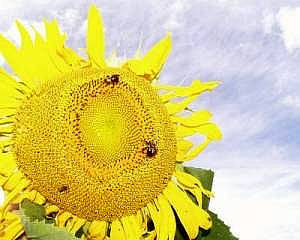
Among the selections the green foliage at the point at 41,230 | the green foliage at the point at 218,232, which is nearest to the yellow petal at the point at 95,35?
the green foliage at the point at 41,230

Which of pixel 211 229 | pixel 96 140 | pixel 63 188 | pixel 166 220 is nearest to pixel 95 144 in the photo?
pixel 96 140

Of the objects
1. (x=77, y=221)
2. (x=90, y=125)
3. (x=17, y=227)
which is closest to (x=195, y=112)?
(x=90, y=125)

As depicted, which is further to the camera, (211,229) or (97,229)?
(211,229)

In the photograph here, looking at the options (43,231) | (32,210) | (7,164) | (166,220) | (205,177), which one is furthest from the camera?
(205,177)

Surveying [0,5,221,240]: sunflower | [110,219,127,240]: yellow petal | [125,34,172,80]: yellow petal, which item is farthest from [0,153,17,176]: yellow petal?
[125,34,172,80]: yellow petal

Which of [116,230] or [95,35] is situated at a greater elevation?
[95,35]

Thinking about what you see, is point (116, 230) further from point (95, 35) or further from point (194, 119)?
point (95, 35)

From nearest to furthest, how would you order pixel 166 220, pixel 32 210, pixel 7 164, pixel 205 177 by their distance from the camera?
pixel 32 210
pixel 7 164
pixel 166 220
pixel 205 177

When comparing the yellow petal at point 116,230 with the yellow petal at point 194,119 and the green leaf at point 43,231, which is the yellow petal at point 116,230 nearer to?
the green leaf at point 43,231
